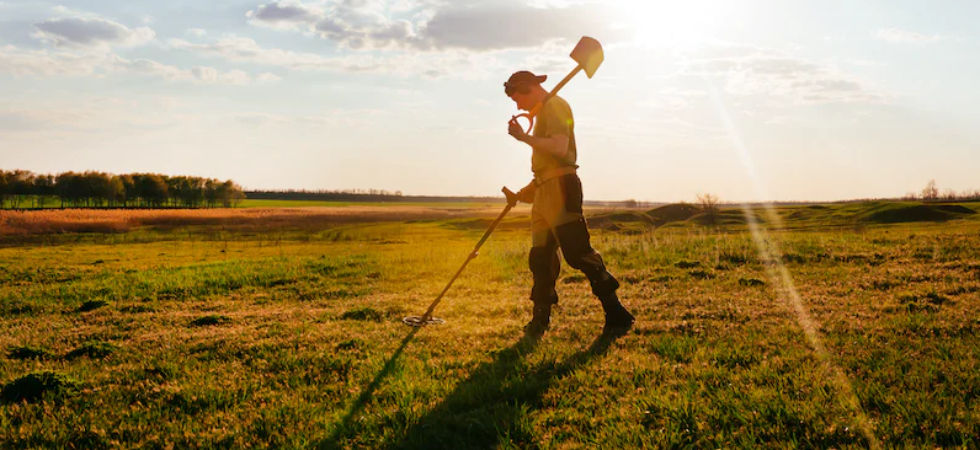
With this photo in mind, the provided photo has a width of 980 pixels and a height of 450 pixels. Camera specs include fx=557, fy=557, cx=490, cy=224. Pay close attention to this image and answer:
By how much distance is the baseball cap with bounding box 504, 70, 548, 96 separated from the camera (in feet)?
24.5

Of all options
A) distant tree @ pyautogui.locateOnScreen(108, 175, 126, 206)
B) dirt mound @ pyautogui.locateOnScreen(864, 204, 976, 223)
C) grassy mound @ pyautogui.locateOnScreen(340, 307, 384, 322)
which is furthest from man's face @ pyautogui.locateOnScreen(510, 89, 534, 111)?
distant tree @ pyautogui.locateOnScreen(108, 175, 126, 206)

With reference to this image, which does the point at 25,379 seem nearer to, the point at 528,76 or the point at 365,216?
the point at 528,76

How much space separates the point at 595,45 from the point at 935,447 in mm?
5659

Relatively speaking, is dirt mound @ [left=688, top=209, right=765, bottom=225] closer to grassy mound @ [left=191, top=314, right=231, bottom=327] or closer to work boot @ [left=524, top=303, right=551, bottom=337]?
work boot @ [left=524, top=303, right=551, bottom=337]

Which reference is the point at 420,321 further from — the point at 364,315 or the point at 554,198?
the point at 554,198

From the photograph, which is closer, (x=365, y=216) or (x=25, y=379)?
(x=25, y=379)

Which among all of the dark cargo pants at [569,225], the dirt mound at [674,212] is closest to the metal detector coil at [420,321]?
the dark cargo pants at [569,225]

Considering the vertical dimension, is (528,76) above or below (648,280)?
above

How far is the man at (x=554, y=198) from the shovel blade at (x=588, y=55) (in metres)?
0.54

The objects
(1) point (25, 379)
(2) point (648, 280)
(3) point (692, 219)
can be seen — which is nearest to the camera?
(1) point (25, 379)

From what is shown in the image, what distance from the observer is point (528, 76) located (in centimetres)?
749

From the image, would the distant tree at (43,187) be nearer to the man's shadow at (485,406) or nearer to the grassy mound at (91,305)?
the grassy mound at (91,305)

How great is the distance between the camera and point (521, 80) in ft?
24.5

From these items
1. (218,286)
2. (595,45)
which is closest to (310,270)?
(218,286)
